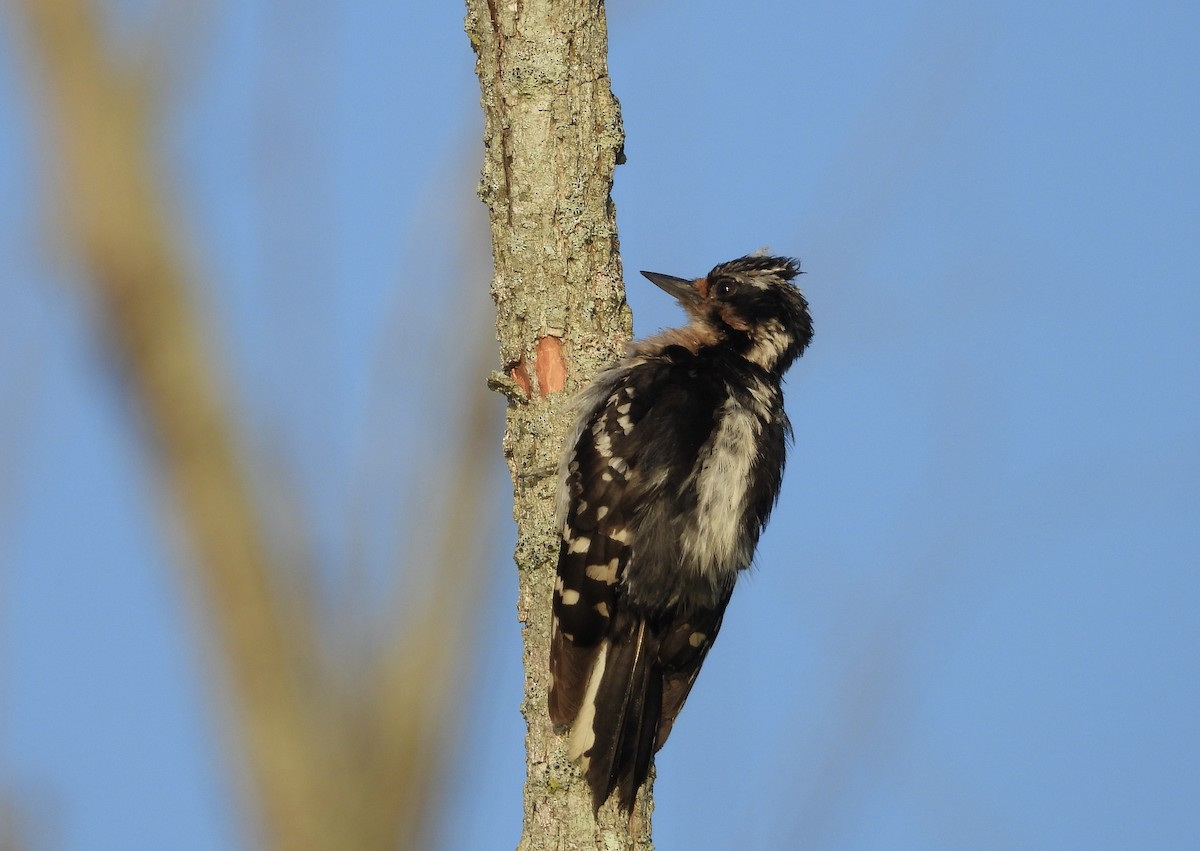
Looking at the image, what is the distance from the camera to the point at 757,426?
13.4 feet

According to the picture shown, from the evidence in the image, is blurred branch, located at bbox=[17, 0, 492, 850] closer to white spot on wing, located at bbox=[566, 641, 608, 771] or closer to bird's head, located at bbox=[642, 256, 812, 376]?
white spot on wing, located at bbox=[566, 641, 608, 771]

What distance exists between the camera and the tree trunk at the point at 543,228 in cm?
382

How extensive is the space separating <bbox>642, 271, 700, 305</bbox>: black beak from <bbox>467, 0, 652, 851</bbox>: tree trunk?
71 cm

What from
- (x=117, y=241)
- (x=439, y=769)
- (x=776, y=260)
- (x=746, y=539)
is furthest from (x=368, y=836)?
(x=776, y=260)

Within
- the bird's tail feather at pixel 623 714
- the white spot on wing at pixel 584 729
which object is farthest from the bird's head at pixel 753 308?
the white spot on wing at pixel 584 729

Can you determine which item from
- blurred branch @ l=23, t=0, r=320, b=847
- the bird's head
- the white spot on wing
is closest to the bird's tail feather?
the white spot on wing

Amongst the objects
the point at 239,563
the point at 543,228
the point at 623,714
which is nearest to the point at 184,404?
the point at 239,563

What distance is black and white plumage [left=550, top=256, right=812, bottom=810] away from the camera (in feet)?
12.1

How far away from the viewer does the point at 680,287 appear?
4.61 meters

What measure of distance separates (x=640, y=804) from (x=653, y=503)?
0.85m

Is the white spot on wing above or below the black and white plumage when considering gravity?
below

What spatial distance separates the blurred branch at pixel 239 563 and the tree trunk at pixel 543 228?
134 cm

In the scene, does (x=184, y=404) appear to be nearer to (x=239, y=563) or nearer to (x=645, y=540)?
(x=239, y=563)

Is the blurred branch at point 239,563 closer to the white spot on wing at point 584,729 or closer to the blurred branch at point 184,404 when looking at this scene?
the blurred branch at point 184,404
